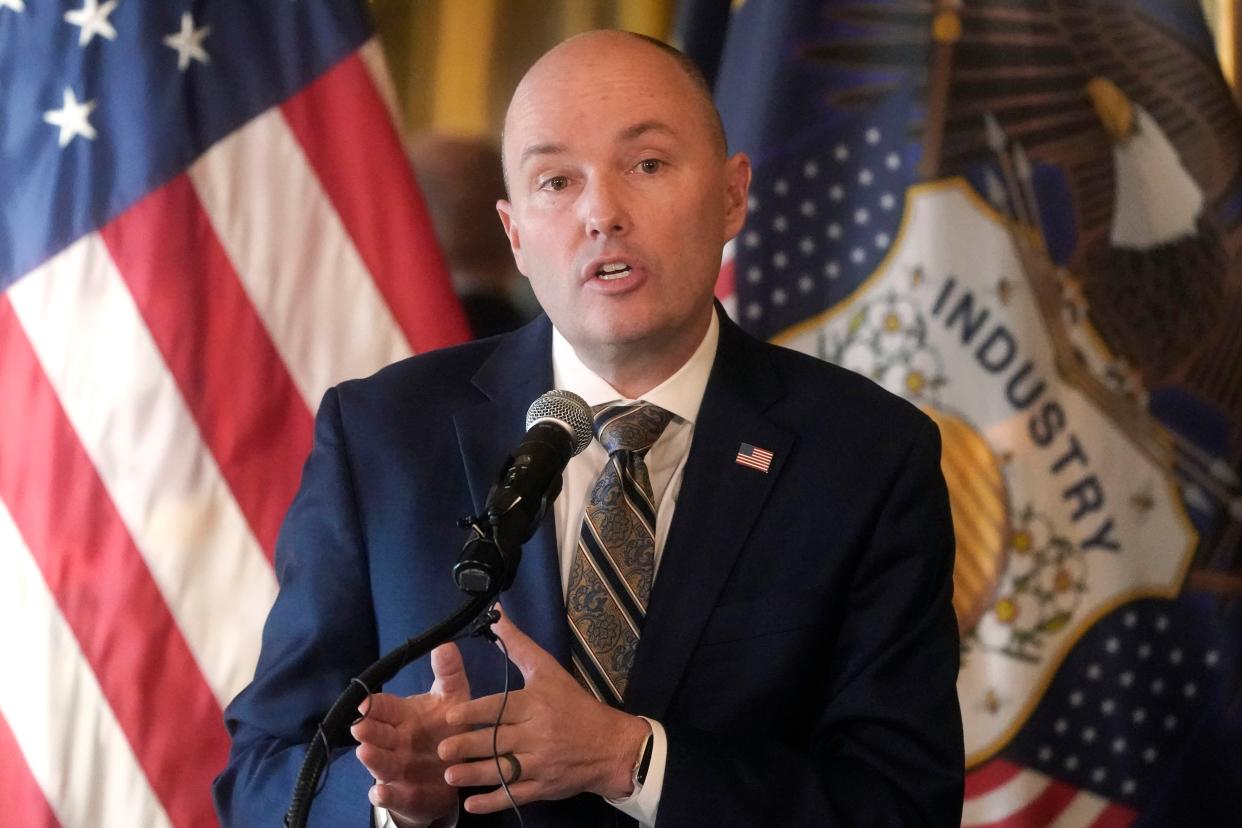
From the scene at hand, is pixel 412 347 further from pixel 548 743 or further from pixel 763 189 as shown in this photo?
pixel 548 743

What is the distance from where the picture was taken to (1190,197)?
116 inches

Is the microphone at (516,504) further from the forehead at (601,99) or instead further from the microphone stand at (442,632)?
the forehead at (601,99)

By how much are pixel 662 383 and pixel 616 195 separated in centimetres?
30

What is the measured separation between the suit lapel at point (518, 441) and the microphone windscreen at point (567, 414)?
10.1 inches

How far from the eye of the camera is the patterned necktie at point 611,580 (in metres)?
1.79

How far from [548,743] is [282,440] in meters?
1.69

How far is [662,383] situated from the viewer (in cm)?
201

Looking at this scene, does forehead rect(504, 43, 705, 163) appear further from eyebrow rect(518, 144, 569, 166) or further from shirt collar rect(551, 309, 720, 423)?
shirt collar rect(551, 309, 720, 423)

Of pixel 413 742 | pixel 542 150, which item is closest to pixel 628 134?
pixel 542 150

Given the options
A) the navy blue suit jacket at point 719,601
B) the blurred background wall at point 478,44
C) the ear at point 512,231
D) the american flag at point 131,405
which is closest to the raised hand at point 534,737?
the navy blue suit jacket at point 719,601

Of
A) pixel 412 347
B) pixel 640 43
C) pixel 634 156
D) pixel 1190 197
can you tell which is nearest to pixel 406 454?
pixel 634 156

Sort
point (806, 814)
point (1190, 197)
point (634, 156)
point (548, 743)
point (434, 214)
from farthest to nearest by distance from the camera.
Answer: point (434, 214)
point (1190, 197)
point (634, 156)
point (806, 814)
point (548, 743)

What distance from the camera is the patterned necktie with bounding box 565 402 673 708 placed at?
1791 mm

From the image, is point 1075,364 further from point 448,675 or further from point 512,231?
point 448,675
